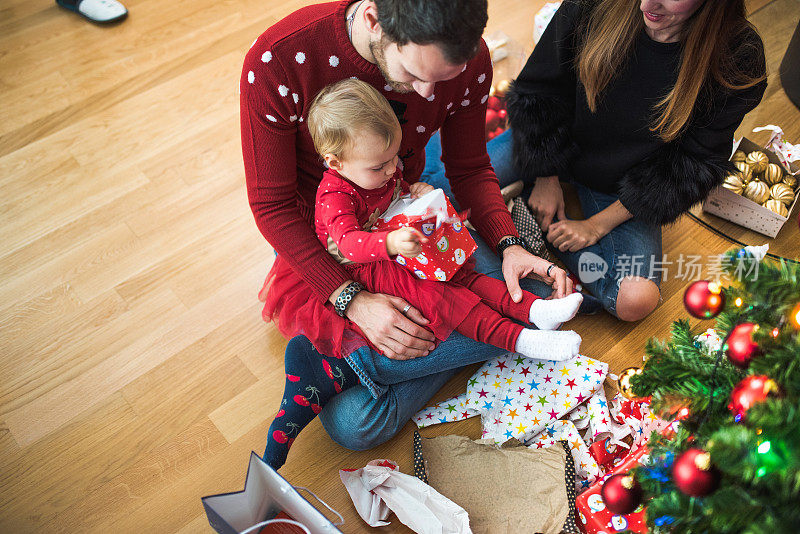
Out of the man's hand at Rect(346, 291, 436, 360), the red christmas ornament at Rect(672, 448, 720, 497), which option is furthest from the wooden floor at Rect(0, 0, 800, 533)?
the red christmas ornament at Rect(672, 448, 720, 497)

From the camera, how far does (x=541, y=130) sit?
1.55 metres

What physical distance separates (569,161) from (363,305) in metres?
0.73

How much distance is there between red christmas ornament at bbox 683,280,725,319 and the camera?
2.66ft

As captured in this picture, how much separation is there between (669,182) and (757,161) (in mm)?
440

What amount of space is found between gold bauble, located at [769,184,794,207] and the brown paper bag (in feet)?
3.13

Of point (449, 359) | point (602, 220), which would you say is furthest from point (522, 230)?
point (449, 359)

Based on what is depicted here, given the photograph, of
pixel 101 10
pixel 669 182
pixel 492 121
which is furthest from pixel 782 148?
pixel 101 10

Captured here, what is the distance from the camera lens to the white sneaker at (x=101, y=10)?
7.67 feet

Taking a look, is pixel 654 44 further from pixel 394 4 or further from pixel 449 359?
pixel 449 359

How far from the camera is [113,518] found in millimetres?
1312

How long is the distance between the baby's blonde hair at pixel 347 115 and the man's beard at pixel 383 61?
36 millimetres

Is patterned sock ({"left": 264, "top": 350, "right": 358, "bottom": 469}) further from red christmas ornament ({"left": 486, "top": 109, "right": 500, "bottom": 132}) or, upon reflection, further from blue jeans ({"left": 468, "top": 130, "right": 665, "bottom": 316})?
red christmas ornament ({"left": 486, "top": 109, "right": 500, "bottom": 132})

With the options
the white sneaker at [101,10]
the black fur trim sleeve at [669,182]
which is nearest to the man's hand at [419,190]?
the black fur trim sleeve at [669,182]

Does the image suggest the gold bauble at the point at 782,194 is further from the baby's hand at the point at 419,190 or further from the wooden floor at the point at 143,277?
the baby's hand at the point at 419,190
